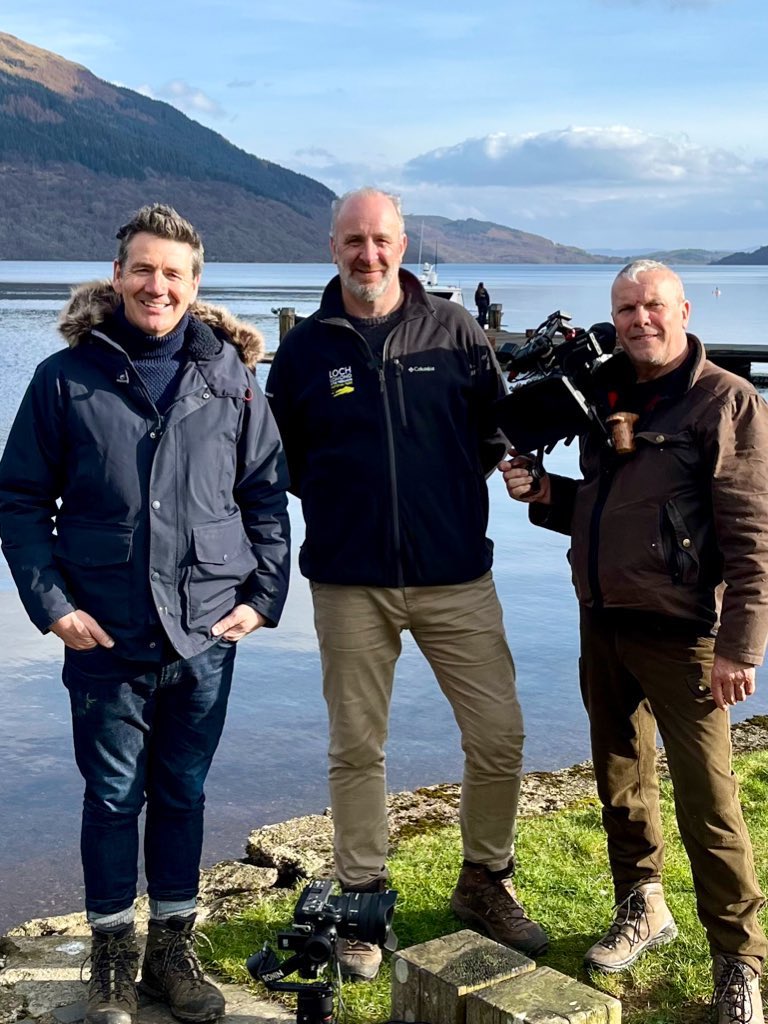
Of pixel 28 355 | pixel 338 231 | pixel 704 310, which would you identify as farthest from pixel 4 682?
pixel 704 310

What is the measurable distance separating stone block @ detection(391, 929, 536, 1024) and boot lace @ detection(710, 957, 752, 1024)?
0.67 meters

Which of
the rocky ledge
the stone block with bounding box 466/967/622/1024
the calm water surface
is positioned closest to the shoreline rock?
the rocky ledge

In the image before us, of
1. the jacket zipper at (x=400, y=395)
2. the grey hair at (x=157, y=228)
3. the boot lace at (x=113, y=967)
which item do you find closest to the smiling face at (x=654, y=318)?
the jacket zipper at (x=400, y=395)

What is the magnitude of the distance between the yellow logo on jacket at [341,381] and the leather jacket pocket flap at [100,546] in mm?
862

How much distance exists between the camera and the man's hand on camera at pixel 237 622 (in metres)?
3.31

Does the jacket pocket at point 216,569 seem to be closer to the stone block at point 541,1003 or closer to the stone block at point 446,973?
the stone block at point 446,973

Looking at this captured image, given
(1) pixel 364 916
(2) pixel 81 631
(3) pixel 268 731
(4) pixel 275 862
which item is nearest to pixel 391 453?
(2) pixel 81 631

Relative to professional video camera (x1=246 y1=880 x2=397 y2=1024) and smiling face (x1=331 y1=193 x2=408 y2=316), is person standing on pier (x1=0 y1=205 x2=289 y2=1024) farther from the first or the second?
professional video camera (x1=246 y1=880 x2=397 y2=1024)

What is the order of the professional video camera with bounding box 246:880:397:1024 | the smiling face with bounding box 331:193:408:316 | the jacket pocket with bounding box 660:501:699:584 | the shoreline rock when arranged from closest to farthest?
the professional video camera with bounding box 246:880:397:1024
the jacket pocket with bounding box 660:501:699:584
the smiling face with bounding box 331:193:408:316
the shoreline rock

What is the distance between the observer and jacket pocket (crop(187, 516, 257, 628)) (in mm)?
3248

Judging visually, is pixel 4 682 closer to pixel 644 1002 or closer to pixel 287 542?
pixel 287 542

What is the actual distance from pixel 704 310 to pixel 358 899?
64.8 meters

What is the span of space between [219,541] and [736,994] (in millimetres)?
1849

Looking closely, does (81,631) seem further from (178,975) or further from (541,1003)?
(541,1003)
